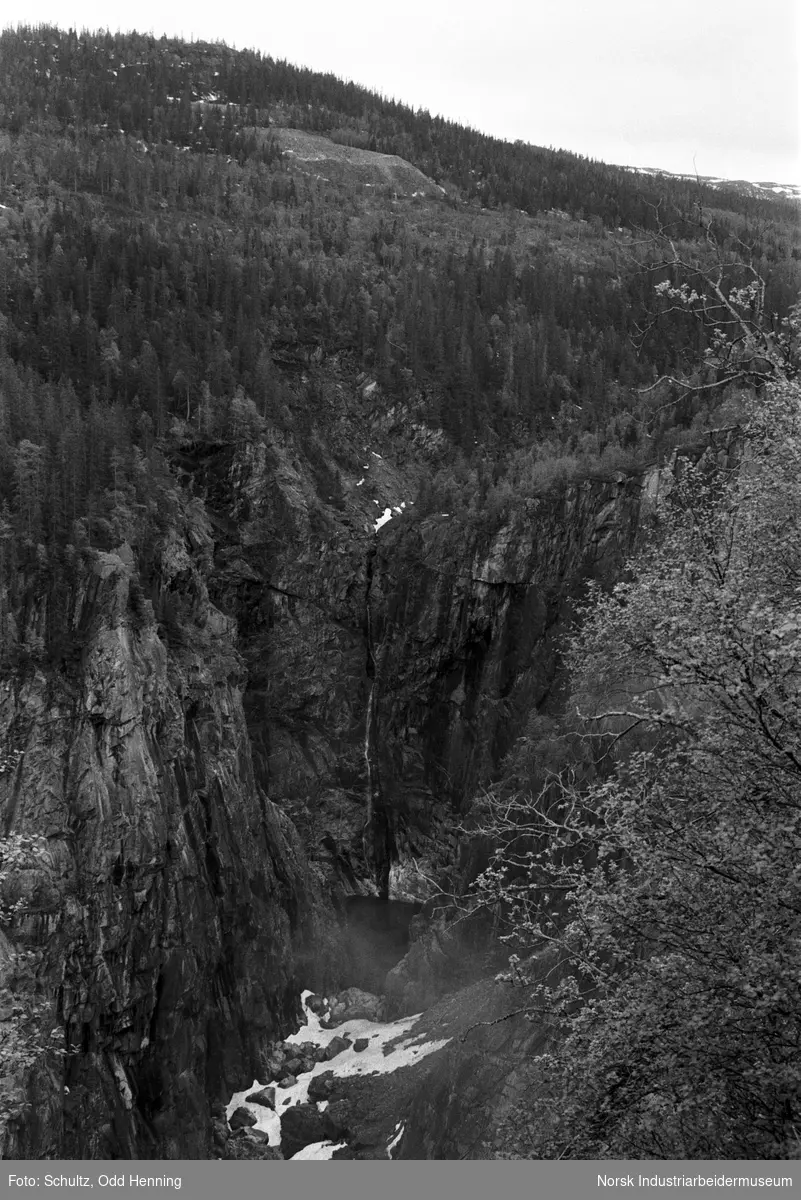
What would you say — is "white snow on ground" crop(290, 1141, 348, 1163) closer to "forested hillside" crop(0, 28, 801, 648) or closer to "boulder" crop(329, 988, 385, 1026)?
"boulder" crop(329, 988, 385, 1026)

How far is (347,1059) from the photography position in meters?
69.2

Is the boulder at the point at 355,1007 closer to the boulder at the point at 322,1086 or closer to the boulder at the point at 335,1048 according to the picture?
the boulder at the point at 335,1048

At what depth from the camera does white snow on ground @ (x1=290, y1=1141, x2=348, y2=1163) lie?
5851 cm

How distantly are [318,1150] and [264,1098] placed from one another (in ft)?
24.0

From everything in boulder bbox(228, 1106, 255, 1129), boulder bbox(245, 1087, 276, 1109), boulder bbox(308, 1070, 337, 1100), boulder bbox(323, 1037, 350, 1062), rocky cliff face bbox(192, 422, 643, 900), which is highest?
rocky cliff face bbox(192, 422, 643, 900)

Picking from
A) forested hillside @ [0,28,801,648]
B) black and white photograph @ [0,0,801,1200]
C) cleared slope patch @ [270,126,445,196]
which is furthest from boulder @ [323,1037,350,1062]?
cleared slope patch @ [270,126,445,196]

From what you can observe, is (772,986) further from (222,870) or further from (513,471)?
(513,471)

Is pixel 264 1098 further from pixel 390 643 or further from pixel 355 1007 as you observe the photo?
pixel 390 643

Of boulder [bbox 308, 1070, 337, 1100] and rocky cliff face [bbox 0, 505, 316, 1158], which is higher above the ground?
rocky cliff face [bbox 0, 505, 316, 1158]

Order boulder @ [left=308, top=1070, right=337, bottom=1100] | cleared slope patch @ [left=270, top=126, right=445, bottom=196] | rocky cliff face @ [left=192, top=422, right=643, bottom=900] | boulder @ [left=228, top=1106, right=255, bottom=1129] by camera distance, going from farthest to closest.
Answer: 1. cleared slope patch @ [left=270, top=126, right=445, bottom=196]
2. rocky cliff face @ [left=192, top=422, right=643, bottom=900]
3. boulder @ [left=308, top=1070, right=337, bottom=1100]
4. boulder @ [left=228, top=1106, right=255, bottom=1129]

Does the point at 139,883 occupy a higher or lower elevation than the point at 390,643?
lower

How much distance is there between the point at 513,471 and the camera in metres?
103

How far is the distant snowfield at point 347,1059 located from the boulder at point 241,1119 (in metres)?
0.39

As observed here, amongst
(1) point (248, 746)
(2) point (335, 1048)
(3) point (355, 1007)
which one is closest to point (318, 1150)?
(2) point (335, 1048)
